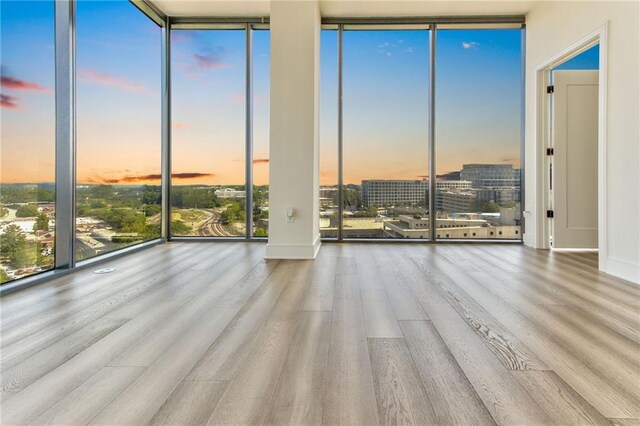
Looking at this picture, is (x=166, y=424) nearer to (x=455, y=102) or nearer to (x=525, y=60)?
(x=455, y=102)

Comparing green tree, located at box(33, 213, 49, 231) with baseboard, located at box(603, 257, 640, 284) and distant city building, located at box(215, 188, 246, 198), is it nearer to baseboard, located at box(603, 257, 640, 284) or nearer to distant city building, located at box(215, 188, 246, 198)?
distant city building, located at box(215, 188, 246, 198)

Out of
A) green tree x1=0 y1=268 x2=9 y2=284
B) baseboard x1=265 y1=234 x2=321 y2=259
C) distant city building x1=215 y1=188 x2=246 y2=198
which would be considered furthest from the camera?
distant city building x1=215 y1=188 x2=246 y2=198

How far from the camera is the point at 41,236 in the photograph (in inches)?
116

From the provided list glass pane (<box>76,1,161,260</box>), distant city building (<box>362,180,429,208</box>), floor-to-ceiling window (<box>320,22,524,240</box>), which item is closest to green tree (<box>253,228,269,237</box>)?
floor-to-ceiling window (<box>320,22,524,240</box>)

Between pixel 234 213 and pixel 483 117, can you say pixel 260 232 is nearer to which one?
pixel 234 213

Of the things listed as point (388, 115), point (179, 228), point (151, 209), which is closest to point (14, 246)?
point (151, 209)

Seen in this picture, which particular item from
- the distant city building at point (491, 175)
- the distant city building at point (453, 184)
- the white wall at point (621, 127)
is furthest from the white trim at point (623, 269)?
the distant city building at point (453, 184)

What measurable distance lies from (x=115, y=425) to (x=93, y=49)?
3.58 m

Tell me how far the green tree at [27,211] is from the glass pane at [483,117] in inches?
164

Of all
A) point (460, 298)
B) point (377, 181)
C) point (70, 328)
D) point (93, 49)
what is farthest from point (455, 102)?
point (70, 328)

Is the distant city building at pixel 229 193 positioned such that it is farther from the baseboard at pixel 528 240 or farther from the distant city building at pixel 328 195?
the baseboard at pixel 528 240

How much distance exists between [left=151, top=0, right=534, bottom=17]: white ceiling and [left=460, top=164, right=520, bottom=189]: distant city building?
6.04 ft

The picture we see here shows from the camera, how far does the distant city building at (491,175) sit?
16.0 feet

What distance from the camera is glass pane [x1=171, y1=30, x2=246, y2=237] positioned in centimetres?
496
